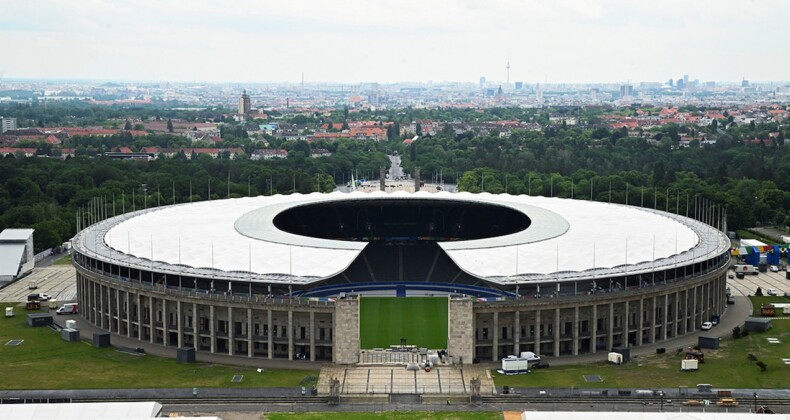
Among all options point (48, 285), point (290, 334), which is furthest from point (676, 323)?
point (48, 285)

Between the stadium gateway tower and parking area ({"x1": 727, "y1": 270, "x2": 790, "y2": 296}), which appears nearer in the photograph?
the stadium gateway tower

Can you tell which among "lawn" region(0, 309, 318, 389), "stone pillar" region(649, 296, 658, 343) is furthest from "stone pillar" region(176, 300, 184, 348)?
"stone pillar" region(649, 296, 658, 343)

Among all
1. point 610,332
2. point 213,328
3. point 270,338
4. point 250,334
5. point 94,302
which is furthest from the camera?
point 94,302

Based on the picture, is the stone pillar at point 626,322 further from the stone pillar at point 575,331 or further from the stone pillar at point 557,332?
the stone pillar at point 557,332

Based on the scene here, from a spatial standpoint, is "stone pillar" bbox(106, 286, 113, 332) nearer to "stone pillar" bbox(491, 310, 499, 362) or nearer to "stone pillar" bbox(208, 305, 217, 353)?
"stone pillar" bbox(208, 305, 217, 353)

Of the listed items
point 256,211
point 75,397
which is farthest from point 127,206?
point 75,397

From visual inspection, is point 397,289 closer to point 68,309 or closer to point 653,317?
point 653,317
